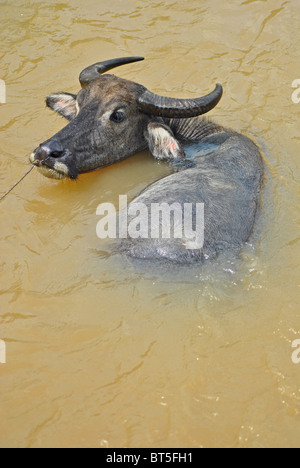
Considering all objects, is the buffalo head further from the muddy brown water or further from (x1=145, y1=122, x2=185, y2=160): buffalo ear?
the muddy brown water

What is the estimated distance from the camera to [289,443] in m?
2.92

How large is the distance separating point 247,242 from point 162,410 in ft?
5.46

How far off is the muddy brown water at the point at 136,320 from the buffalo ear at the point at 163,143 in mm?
153

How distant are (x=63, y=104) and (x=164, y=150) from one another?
57.5 inches

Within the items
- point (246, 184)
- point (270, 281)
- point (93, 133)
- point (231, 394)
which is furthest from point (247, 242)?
point (93, 133)

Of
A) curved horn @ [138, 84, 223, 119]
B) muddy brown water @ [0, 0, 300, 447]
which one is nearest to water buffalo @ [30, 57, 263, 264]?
curved horn @ [138, 84, 223, 119]

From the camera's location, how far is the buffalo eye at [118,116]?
212 inches

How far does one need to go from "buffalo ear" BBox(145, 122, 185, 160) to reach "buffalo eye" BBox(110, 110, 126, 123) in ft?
0.94

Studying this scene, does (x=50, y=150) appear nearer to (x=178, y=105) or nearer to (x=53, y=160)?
(x=53, y=160)

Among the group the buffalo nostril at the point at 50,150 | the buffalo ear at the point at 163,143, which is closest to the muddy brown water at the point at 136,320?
the buffalo ear at the point at 163,143

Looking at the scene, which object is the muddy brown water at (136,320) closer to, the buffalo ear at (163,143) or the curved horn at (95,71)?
the buffalo ear at (163,143)

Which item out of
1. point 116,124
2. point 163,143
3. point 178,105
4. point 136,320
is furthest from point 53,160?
point 136,320

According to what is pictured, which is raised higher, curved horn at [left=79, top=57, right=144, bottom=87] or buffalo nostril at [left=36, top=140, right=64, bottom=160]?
curved horn at [left=79, top=57, right=144, bottom=87]

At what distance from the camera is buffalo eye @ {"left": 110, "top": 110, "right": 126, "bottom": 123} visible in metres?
5.38
